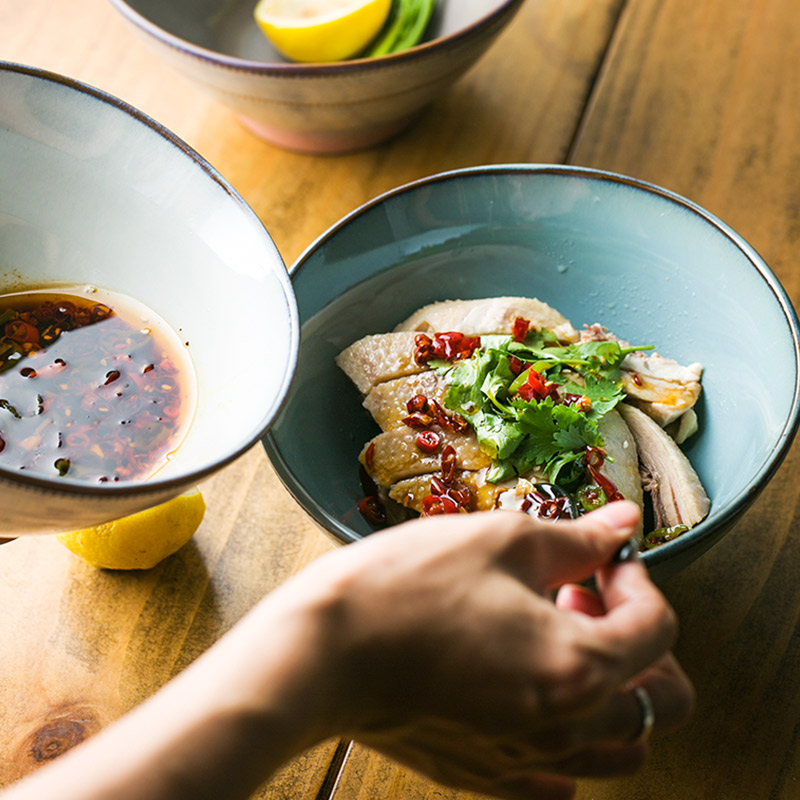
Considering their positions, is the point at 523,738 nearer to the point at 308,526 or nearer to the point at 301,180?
the point at 308,526

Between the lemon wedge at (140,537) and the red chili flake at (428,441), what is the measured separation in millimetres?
406

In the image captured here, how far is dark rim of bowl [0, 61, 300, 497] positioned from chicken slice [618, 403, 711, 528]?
0.68m

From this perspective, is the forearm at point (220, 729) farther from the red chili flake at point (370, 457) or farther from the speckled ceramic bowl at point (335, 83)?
the speckled ceramic bowl at point (335, 83)

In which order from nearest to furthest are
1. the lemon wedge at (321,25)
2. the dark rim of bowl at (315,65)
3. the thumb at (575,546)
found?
the thumb at (575,546)
the dark rim of bowl at (315,65)
the lemon wedge at (321,25)

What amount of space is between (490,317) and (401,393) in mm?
228

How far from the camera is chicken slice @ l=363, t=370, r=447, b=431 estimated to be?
150cm

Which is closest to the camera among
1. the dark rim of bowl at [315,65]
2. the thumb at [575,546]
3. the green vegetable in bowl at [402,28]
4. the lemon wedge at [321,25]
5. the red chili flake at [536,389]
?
the thumb at [575,546]

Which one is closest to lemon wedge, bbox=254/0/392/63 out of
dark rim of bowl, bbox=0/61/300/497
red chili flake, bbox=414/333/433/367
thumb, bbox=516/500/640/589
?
dark rim of bowl, bbox=0/61/300/497

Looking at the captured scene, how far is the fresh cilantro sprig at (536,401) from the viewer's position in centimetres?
136

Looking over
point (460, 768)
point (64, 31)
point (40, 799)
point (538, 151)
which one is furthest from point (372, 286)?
point (64, 31)

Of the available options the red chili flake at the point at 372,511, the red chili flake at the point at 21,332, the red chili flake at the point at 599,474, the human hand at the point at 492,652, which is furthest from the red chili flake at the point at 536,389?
the red chili flake at the point at 21,332

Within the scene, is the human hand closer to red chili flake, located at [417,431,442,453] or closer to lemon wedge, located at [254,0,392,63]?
red chili flake, located at [417,431,442,453]

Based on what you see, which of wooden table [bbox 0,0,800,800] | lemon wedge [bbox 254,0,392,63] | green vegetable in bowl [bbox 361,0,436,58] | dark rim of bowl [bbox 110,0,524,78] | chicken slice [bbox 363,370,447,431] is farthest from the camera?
green vegetable in bowl [bbox 361,0,436,58]

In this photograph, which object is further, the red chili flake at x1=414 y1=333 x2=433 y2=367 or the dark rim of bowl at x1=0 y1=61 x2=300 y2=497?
the red chili flake at x1=414 y1=333 x2=433 y2=367
